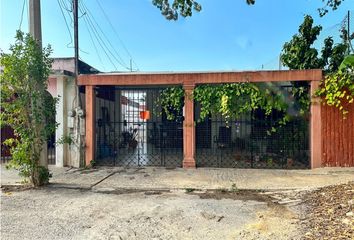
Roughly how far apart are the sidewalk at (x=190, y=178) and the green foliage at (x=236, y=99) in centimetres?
180

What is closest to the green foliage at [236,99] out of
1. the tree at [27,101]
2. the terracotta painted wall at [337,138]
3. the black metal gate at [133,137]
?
the terracotta painted wall at [337,138]

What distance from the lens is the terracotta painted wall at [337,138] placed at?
9.65m

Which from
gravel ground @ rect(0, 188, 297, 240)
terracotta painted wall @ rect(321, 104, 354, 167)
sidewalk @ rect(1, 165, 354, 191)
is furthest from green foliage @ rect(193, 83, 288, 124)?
gravel ground @ rect(0, 188, 297, 240)

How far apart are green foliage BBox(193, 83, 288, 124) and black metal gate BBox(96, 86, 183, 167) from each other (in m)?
1.41

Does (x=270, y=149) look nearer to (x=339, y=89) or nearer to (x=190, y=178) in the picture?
(x=339, y=89)

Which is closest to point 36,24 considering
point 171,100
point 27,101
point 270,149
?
point 27,101

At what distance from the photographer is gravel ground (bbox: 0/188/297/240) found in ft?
15.3

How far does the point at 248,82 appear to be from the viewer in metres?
10.1

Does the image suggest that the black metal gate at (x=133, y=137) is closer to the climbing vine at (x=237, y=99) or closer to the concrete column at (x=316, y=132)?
the climbing vine at (x=237, y=99)

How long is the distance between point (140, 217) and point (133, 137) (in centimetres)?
1044

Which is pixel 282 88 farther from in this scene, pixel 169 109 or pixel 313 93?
pixel 169 109

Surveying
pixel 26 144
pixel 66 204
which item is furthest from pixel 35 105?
pixel 66 204

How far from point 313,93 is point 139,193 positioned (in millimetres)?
5830

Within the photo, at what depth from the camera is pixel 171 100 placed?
1062cm
